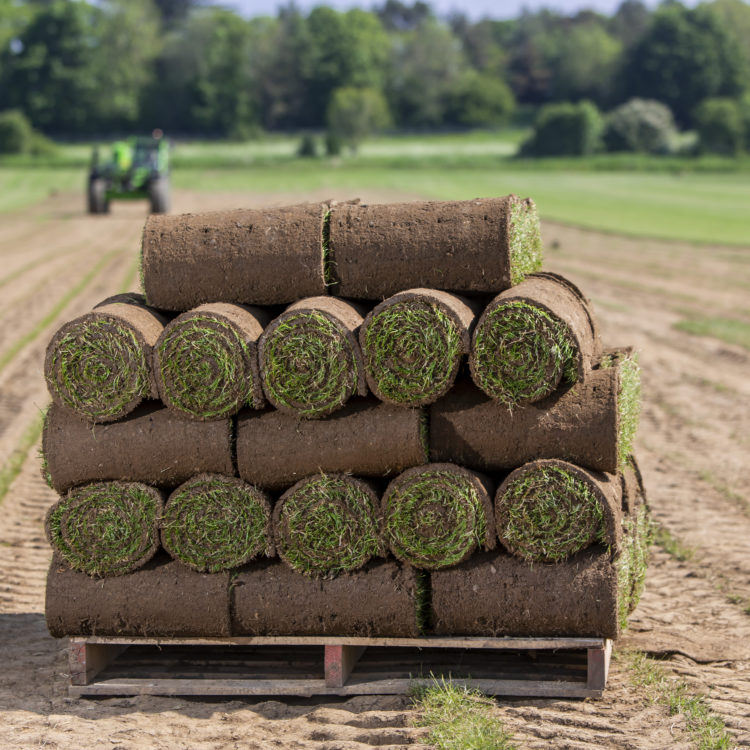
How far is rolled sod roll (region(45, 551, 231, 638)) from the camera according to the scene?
652 centimetres

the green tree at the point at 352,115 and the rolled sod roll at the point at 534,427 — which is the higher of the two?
the green tree at the point at 352,115

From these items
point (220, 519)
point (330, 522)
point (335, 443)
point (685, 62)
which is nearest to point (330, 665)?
point (330, 522)

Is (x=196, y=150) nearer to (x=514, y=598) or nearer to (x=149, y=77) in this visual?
(x=149, y=77)

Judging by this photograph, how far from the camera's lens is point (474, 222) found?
6508 mm

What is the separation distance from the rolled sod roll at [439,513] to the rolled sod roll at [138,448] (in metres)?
1.04

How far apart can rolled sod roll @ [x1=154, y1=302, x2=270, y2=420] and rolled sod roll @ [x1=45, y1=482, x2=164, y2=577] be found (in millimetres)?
607

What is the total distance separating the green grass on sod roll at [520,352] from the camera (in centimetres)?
610

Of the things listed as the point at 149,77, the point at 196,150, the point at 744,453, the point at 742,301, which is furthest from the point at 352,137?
the point at 744,453

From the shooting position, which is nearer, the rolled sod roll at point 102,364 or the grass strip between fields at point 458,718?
the grass strip between fields at point 458,718

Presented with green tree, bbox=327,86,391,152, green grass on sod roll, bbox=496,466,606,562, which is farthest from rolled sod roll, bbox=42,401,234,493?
green tree, bbox=327,86,391,152

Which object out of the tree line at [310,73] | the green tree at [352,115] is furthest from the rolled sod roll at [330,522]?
the tree line at [310,73]

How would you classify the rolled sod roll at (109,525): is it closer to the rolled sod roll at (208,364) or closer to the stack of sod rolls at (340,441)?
the stack of sod rolls at (340,441)

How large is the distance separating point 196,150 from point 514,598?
3473 inches

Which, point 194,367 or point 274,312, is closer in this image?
point 194,367
